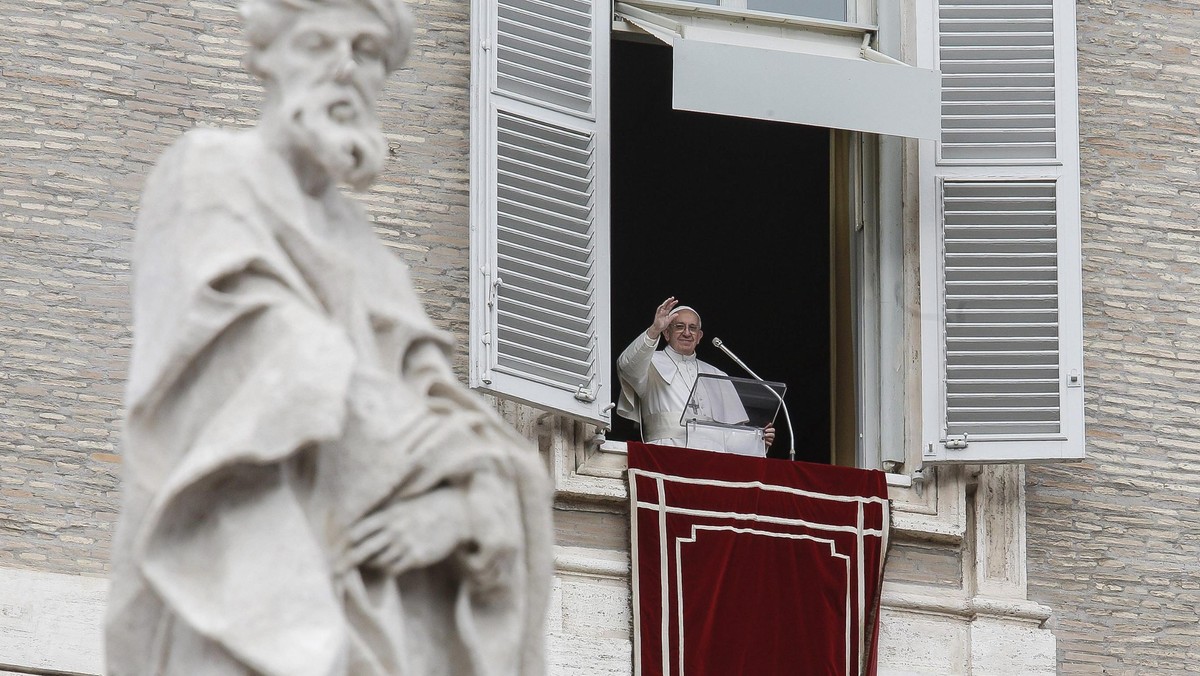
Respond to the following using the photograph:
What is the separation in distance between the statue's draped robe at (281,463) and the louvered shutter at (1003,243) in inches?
Answer: 258

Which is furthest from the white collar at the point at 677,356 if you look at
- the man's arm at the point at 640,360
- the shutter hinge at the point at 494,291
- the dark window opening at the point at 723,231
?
the dark window opening at the point at 723,231

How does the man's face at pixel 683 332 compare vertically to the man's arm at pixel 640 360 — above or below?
above

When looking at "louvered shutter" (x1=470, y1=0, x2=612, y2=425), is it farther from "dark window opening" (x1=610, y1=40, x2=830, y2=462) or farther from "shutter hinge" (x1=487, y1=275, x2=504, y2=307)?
"dark window opening" (x1=610, y1=40, x2=830, y2=462)

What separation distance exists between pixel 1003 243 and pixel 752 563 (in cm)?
151

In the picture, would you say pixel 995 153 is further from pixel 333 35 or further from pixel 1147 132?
pixel 333 35

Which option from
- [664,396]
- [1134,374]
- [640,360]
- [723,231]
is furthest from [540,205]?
[723,231]

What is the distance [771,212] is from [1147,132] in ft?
11.9

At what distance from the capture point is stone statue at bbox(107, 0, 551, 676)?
4438 millimetres

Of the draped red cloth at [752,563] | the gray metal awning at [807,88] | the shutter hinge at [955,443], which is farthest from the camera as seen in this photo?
the shutter hinge at [955,443]

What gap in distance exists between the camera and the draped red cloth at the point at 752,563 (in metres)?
10.7

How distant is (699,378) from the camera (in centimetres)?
1154

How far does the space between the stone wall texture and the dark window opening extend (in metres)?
3.12

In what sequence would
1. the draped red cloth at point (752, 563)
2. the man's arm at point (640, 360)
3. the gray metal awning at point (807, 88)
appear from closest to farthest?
the draped red cloth at point (752, 563), the gray metal awning at point (807, 88), the man's arm at point (640, 360)

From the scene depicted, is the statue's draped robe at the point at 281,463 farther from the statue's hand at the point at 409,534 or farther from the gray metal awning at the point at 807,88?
the gray metal awning at the point at 807,88
